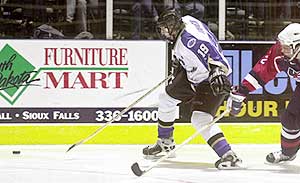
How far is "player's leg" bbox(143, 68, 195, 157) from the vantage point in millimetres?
5594

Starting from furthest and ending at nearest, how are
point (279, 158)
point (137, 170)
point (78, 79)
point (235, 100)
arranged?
point (78, 79) → point (279, 158) → point (235, 100) → point (137, 170)

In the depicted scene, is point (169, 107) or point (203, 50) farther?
point (169, 107)

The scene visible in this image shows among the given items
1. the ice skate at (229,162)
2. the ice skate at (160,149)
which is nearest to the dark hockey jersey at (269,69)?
the ice skate at (229,162)

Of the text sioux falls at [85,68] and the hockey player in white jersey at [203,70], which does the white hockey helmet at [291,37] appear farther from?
the text sioux falls at [85,68]

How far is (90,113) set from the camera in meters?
6.32

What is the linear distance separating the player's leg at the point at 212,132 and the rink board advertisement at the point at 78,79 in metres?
1.09

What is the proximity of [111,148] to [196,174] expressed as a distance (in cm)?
127

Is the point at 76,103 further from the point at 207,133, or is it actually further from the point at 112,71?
the point at 207,133

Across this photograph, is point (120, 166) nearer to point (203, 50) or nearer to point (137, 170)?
point (137, 170)

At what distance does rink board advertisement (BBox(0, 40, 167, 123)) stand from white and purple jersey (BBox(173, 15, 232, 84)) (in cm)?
103

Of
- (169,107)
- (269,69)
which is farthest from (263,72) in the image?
(169,107)

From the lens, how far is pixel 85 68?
629cm

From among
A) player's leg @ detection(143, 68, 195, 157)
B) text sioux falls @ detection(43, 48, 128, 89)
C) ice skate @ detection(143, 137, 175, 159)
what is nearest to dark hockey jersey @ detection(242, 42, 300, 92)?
player's leg @ detection(143, 68, 195, 157)

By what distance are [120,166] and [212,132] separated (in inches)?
25.4
